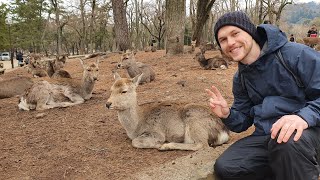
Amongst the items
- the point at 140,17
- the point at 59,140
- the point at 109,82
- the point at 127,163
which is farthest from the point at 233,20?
the point at 140,17

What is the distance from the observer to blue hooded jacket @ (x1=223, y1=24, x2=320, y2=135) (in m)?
3.07

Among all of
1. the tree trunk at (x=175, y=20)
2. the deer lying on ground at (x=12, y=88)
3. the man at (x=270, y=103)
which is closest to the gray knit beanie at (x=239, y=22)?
the man at (x=270, y=103)

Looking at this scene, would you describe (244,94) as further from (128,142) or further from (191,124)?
(128,142)

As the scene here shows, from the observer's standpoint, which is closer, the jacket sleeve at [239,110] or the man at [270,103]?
the man at [270,103]

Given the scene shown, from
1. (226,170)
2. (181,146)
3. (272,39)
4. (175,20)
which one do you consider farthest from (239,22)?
(175,20)

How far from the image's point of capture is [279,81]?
3.34m

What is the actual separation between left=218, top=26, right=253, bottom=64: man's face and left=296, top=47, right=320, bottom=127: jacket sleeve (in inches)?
19.3

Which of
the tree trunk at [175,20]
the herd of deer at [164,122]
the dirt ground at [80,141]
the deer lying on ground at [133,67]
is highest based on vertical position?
the tree trunk at [175,20]

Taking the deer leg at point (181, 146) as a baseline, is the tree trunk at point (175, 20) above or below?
above

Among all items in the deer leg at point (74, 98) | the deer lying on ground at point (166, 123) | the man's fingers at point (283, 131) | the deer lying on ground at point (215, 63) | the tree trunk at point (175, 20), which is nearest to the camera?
the man's fingers at point (283, 131)

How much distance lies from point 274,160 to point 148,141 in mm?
2393

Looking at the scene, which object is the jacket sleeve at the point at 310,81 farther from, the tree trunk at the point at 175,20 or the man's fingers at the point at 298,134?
the tree trunk at the point at 175,20

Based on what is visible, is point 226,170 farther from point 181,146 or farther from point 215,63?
point 215,63

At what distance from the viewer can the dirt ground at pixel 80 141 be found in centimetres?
446
